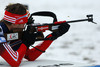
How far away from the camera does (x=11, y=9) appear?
318cm

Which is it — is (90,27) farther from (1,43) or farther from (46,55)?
(1,43)

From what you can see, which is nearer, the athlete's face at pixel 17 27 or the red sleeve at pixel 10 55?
the red sleeve at pixel 10 55

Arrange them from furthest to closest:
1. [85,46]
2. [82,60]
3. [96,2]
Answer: [96,2] → [85,46] → [82,60]

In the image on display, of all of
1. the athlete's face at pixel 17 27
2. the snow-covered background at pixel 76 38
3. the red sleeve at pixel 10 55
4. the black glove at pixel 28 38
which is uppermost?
the athlete's face at pixel 17 27

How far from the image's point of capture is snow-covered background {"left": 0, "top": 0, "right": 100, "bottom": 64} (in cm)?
504

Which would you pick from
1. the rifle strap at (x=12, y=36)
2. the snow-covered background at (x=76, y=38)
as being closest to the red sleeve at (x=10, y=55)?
the rifle strap at (x=12, y=36)

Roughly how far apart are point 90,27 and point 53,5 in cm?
300

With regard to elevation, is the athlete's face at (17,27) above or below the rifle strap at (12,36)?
above

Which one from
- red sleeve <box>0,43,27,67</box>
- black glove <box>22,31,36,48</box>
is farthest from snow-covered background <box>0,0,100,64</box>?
red sleeve <box>0,43,27,67</box>

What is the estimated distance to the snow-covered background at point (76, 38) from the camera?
5.04 meters

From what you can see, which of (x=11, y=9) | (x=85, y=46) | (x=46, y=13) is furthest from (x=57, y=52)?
(x=11, y=9)

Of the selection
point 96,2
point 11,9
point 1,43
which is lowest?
point 96,2

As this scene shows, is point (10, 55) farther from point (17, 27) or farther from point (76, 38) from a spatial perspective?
point (76, 38)

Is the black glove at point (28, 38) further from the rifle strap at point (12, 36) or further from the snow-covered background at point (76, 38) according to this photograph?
the snow-covered background at point (76, 38)
